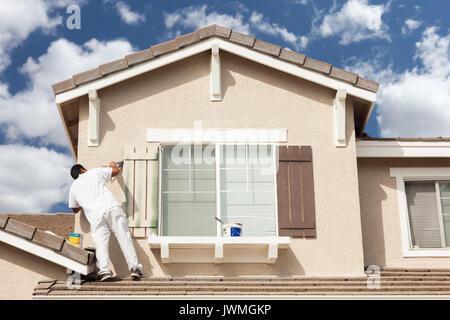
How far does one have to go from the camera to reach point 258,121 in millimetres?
9805

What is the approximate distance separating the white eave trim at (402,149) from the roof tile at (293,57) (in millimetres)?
1682

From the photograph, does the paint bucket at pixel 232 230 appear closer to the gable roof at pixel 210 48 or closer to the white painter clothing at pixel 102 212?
the white painter clothing at pixel 102 212

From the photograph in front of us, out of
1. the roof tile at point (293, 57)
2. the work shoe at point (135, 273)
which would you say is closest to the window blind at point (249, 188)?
the roof tile at point (293, 57)

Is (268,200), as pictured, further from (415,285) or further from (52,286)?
(52,286)

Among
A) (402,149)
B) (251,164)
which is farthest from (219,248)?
(402,149)

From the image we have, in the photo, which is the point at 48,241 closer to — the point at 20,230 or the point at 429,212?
the point at 20,230

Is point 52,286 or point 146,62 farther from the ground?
point 146,62

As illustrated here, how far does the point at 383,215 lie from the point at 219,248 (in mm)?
3020

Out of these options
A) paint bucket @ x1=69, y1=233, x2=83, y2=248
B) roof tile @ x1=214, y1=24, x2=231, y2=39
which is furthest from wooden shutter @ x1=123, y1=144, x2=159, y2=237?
roof tile @ x1=214, y1=24, x2=231, y2=39

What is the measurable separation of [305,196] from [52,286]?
3.92 meters

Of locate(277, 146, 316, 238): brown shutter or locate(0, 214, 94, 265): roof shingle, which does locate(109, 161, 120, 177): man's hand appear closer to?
locate(0, 214, 94, 265): roof shingle
